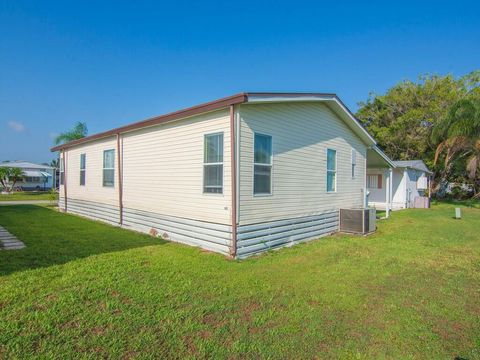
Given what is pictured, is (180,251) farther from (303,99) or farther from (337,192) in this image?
(337,192)

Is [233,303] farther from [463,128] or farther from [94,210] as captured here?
[463,128]

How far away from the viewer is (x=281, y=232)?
24.1 feet

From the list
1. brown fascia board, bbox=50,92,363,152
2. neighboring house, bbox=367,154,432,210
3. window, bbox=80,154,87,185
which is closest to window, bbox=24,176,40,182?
window, bbox=80,154,87,185

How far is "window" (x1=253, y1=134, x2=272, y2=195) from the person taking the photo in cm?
673

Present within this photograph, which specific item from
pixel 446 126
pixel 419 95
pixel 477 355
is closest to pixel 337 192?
pixel 477 355

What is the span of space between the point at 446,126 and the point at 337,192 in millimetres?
12805

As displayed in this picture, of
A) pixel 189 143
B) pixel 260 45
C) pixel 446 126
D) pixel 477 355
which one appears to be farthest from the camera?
pixel 446 126

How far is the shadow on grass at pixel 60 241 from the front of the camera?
18.0 feet

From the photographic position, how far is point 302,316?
3.63 meters

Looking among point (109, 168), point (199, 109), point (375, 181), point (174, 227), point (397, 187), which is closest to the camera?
point (199, 109)

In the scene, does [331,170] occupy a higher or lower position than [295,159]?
lower

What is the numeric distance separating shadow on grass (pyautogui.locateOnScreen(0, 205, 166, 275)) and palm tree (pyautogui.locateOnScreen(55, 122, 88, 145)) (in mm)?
34028

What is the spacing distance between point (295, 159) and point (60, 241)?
6.08m

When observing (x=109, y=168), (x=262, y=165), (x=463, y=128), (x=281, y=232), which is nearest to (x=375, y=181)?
(x=463, y=128)
